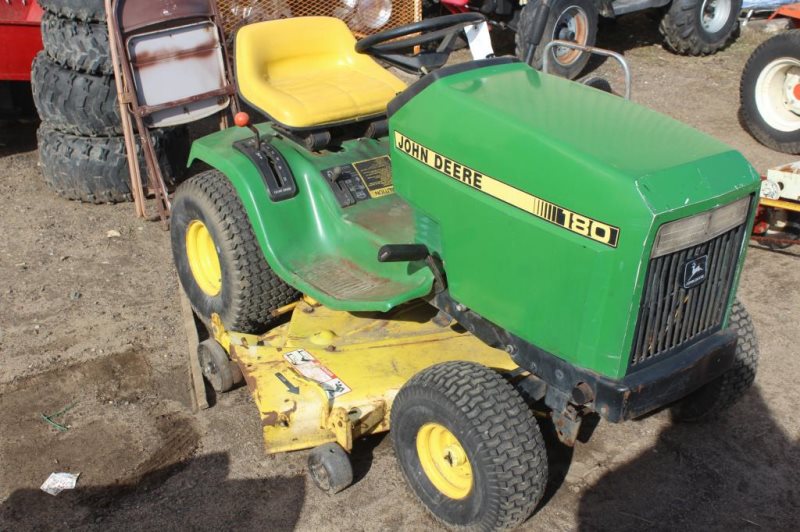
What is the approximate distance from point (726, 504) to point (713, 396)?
43 centimetres

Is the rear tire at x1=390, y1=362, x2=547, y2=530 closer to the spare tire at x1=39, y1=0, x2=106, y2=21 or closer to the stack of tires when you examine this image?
the stack of tires

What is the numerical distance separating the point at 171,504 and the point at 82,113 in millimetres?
3038

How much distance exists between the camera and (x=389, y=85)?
4.09 meters

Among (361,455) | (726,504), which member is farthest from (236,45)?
(726,504)

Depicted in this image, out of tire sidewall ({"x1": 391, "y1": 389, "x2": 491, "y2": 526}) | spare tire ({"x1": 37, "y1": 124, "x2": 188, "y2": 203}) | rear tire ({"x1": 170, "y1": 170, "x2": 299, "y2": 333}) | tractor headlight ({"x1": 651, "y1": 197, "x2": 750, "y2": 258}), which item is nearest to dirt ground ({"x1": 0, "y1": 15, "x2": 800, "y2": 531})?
tire sidewall ({"x1": 391, "y1": 389, "x2": 491, "y2": 526})

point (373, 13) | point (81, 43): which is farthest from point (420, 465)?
point (373, 13)

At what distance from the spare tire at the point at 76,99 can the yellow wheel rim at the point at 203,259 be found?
5.29 ft

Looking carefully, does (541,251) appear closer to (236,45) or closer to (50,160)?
(236,45)

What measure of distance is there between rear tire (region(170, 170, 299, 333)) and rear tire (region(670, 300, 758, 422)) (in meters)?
1.82

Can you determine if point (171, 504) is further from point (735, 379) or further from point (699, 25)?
point (699, 25)

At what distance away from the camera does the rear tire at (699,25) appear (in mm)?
8555

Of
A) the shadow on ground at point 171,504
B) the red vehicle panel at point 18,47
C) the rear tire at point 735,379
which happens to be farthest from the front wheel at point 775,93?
the red vehicle panel at point 18,47

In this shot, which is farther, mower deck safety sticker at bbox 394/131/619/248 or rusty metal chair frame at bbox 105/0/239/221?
rusty metal chair frame at bbox 105/0/239/221

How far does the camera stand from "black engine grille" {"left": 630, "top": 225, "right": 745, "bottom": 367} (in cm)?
271
